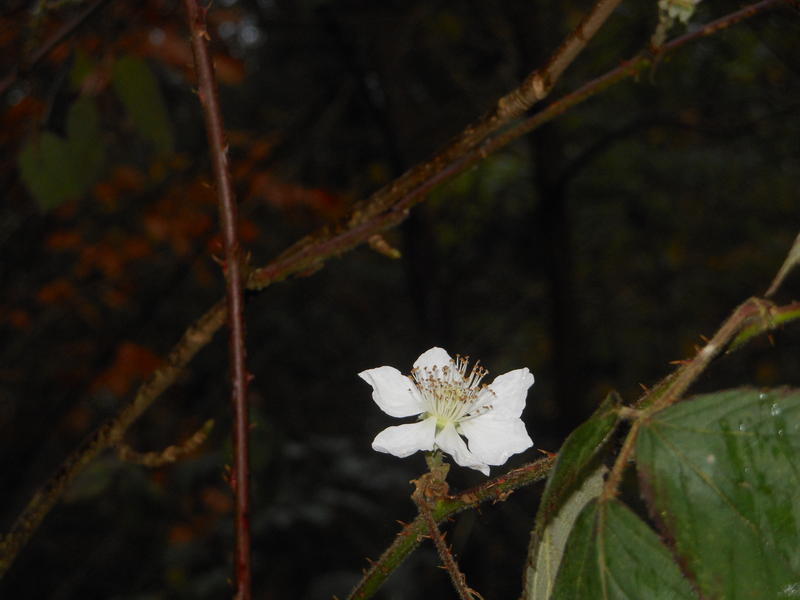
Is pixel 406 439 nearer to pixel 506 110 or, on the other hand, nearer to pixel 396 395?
pixel 396 395

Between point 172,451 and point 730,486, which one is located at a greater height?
point 172,451

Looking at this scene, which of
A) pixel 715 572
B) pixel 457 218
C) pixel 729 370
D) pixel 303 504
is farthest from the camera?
pixel 729 370

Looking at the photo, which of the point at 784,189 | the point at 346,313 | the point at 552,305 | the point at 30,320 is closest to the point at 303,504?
the point at 552,305

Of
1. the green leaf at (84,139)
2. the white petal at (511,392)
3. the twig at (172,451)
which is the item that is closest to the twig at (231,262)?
the twig at (172,451)

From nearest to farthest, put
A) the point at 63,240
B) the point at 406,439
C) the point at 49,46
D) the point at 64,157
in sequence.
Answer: the point at 406,439, the point at 49,46, the point at 64,157, the point at 63,240

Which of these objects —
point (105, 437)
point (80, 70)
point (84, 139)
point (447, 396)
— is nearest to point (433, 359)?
point (447, 396)

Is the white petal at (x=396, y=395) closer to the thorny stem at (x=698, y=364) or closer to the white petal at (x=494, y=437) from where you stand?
the white petal at (x=494, y=437)

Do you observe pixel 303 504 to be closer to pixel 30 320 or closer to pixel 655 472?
pixel 655 472
